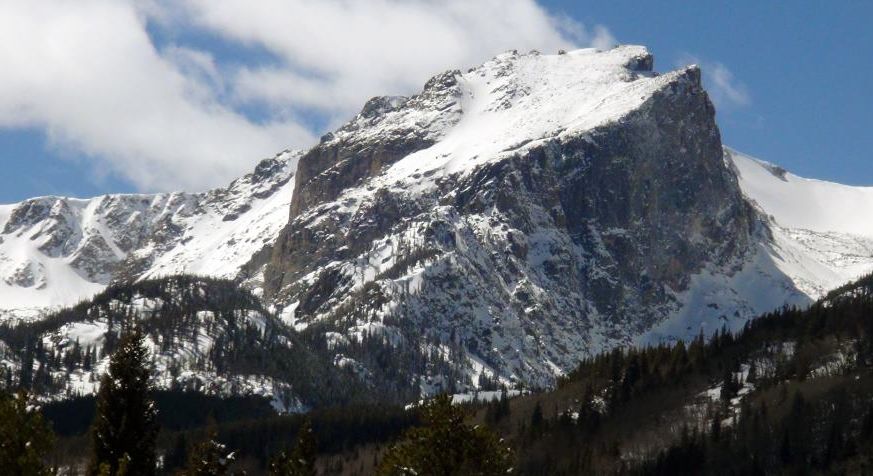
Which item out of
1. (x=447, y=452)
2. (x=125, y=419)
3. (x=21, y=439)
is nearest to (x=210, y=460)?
(x=125, y=419)

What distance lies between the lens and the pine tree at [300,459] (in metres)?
76.8

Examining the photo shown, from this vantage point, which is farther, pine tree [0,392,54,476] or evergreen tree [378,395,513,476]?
evergreen tree [378,395,513,476]

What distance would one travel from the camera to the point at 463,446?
66.1 meters

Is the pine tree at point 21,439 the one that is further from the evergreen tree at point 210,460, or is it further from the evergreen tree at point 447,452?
the evergreen tree at point 447,452

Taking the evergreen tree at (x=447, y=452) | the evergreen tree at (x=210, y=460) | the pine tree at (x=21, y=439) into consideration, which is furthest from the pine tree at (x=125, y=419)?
the evergreen tree at (x=447, y=452)

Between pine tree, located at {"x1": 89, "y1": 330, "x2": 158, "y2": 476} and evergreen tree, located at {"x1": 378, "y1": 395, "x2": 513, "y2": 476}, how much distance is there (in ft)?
37.8

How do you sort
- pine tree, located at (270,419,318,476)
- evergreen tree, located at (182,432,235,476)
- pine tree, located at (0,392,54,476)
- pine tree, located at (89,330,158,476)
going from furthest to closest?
1. pine tree, located at (270,419,318,476)
2. pine tree, located at (89,330,158,476)
3. evergreen tree, located at (182,432,235,476)
4. pine tree, located at (0,392,54,476)

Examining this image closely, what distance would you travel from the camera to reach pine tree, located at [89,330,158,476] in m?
66.5

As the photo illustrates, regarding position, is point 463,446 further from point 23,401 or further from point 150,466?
point 23,401

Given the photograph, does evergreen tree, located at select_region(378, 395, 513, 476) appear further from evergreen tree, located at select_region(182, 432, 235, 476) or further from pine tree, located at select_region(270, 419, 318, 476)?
pine tree, located at select_region(270, 419, 318, 476)

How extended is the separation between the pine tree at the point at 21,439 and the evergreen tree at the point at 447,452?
1709 centimetres

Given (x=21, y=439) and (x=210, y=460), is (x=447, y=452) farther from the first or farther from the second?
(x=21, y=439)

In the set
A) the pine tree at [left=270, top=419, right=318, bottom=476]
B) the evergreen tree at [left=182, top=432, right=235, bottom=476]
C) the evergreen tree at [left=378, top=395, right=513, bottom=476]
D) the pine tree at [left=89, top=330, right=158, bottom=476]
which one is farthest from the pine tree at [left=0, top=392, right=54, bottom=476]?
the pine tree at [left=270, top=419, right=318, bottom=476]

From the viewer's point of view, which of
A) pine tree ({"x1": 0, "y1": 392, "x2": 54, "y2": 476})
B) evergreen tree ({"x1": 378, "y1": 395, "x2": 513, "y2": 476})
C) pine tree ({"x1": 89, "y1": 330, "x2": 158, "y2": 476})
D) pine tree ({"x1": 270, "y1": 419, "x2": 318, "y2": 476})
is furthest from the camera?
pine tree ({"x1": 270, "y1": 419, "x2": 318, "y2": 476})
